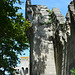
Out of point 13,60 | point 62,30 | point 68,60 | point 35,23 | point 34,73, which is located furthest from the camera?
point 35,23

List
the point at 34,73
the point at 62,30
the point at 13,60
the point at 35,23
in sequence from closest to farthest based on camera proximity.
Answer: the point at 62,30, the point at 13,60, the point at 34,73, the point at 35,23

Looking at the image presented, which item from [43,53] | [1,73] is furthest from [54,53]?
[1,73]

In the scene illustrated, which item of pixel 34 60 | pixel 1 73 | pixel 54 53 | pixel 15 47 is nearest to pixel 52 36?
pixel 54 53

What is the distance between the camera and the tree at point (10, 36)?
12.7 m

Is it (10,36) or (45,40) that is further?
(45,40)

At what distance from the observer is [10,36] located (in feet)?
43.2

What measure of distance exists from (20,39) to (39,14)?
3989 mm

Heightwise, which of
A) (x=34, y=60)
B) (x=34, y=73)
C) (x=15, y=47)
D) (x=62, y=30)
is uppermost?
(x=62, y=30)

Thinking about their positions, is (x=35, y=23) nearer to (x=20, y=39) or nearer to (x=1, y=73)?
(x=20, y=39)

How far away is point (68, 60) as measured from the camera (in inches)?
400

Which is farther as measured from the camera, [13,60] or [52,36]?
[52,36]

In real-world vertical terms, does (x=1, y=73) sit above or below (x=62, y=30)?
below

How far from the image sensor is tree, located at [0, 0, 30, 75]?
500 inches

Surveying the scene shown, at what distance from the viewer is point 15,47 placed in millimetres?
13547
